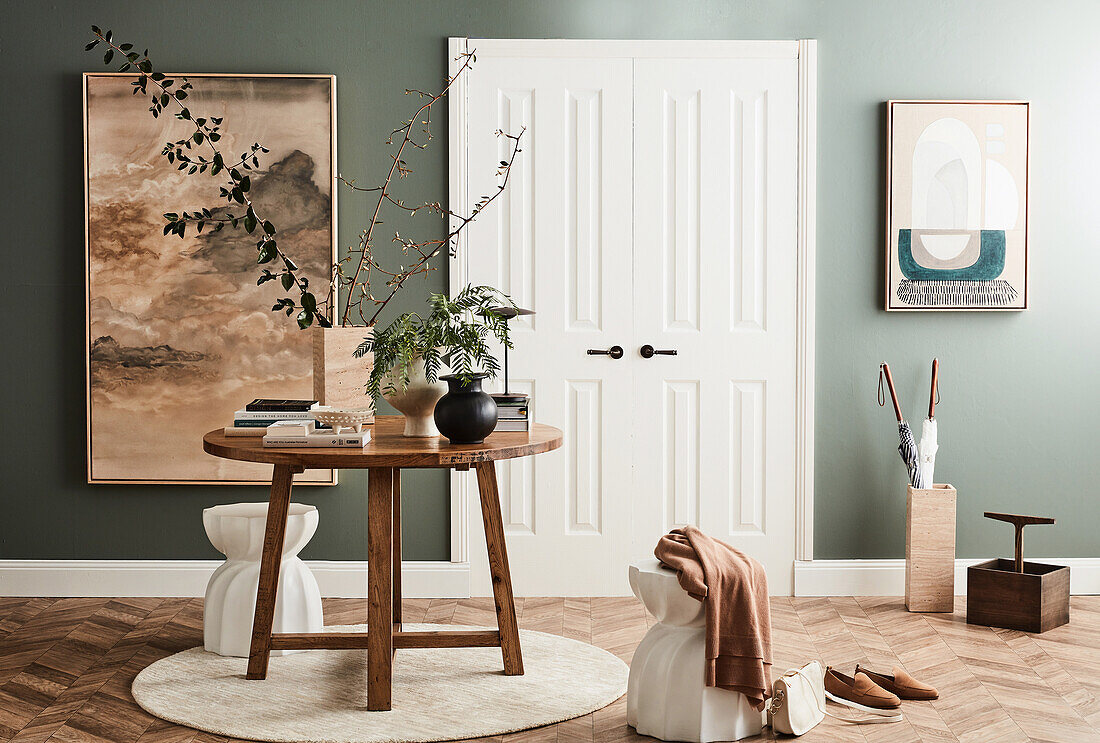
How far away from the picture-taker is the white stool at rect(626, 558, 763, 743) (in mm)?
2428

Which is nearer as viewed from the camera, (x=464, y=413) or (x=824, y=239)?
(x=464, y=413)

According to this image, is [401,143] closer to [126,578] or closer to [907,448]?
[126,578]

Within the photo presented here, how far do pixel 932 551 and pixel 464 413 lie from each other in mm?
2040

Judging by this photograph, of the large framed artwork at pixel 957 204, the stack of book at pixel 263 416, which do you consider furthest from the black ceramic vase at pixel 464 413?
the large framed artwork at pixel 957 204

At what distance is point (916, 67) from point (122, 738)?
350 centimetres

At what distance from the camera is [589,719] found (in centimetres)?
260

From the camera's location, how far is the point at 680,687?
243 cm

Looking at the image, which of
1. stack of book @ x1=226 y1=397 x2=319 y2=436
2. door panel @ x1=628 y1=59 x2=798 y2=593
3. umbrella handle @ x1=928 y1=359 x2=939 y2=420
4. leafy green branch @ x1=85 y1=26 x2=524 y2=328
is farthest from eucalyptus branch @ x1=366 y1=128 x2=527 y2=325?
umbrella handle @ x1=928 y1=359 x2=939 y2=420

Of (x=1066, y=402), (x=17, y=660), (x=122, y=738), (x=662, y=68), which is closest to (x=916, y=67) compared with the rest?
(x=662, y=68)

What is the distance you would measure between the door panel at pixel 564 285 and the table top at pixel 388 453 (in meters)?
1.18

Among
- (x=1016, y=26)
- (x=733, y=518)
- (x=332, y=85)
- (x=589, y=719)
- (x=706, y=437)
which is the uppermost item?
(x=1016, y=26)

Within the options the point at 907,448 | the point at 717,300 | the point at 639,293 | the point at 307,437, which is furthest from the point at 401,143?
the point at 907,448

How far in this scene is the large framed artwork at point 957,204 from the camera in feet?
12.3

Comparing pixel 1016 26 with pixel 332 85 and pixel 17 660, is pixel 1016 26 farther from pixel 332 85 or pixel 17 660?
pixel 17 660
